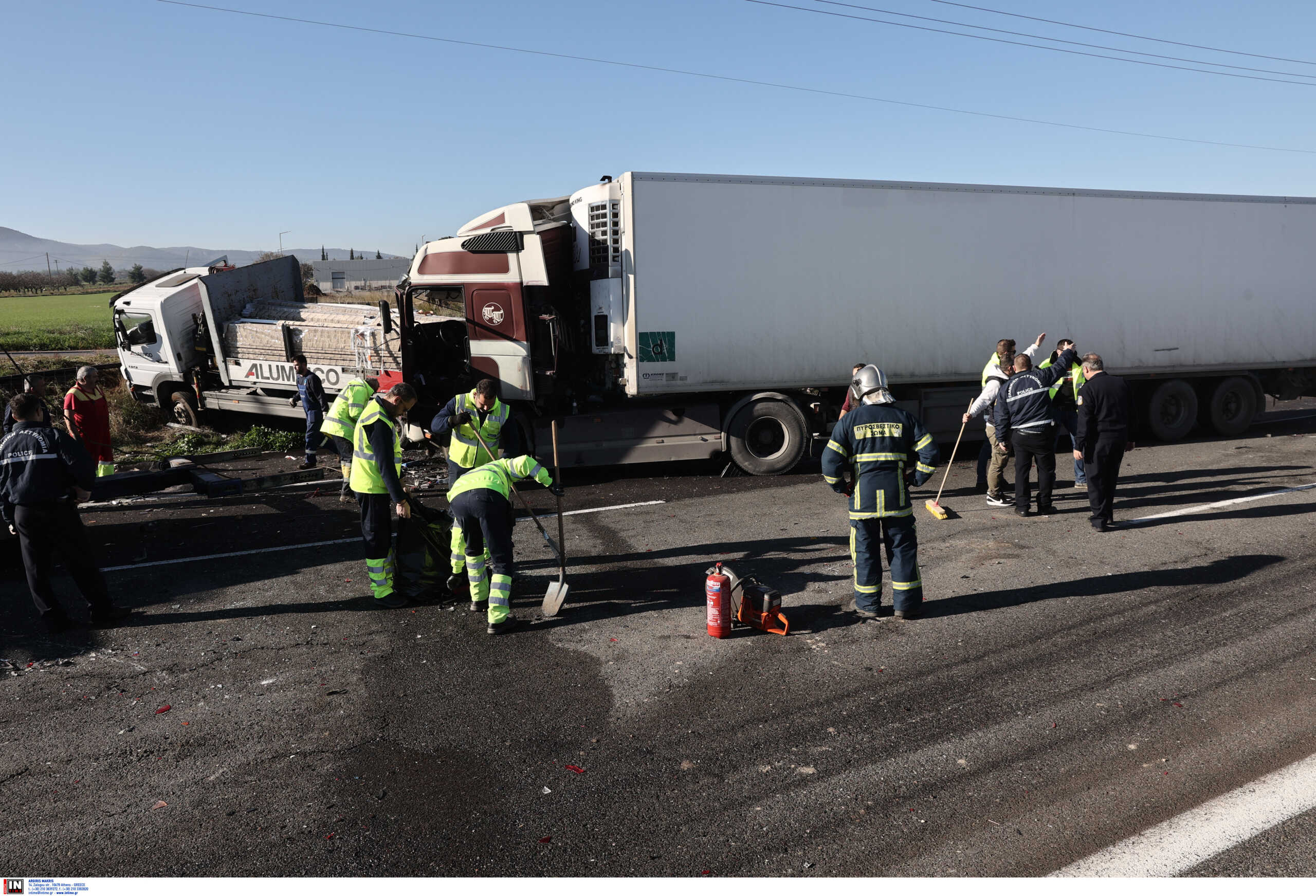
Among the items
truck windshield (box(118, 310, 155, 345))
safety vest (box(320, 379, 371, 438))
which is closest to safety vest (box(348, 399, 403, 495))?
safety vest (box(320, 379, 371, 438))

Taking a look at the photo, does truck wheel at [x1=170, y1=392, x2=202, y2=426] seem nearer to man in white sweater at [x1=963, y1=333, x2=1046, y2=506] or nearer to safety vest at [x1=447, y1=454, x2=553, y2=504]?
safety vest at [x1=447, y1=454, x2=553, y2=504]

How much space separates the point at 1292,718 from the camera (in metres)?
4.43

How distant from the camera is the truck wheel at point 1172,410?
12602 mm

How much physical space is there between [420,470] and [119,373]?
32.3ft

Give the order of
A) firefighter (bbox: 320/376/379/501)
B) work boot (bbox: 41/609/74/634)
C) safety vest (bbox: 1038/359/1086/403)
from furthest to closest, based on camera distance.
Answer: safety vest (bbox: 1038/359/1086/403) < firefighter (bbox: 320/376/379/501) < work boot (bbox: 41/609/74/634)

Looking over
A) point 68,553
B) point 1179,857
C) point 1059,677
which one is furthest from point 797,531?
point 68,553

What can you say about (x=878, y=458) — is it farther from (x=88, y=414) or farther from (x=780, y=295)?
(x=88, y=414)

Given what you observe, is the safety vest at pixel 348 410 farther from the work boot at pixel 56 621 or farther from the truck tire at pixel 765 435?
the truck tire at pixel 765 435

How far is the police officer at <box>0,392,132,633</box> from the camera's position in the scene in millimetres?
5875

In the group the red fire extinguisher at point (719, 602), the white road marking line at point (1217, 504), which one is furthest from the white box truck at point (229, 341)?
the white road marking line at point (1217, 504)

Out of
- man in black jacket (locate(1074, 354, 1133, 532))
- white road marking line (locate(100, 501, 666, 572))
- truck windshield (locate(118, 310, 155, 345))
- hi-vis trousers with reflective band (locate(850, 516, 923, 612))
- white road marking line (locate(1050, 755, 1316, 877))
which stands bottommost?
white road marking line (locate(1050, 755, 1316, 877))

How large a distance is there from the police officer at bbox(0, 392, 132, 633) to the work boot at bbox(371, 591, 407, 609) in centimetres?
195

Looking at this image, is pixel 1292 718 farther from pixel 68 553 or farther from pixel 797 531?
pixel 68 553

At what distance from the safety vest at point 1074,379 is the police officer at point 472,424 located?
5.73 meters
